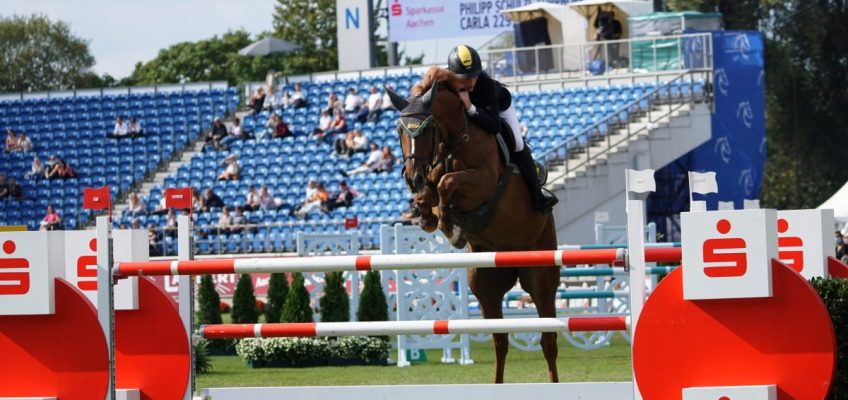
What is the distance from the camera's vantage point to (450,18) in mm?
27938

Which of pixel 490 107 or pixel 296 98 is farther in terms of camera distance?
pixel 296 98

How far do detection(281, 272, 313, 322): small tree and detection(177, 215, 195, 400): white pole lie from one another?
7079 millimetres

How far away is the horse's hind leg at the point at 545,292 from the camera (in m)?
7.32

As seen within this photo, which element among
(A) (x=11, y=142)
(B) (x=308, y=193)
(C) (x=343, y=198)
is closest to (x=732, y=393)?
(C) (x=343, y=198)

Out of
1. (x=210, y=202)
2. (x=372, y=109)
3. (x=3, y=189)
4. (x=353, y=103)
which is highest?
(x=353, y=103)

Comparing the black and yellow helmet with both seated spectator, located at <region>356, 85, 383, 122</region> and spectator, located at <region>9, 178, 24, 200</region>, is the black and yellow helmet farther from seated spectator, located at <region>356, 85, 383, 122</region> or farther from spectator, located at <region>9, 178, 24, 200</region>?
spectator, located at <region>9, 178, 24, 200</region>

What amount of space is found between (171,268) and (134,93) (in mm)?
22858

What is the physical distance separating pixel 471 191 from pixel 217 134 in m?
18.6

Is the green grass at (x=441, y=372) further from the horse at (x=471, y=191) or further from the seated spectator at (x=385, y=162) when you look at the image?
the seated spectator at (x=385, y=162)

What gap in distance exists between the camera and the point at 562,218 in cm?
2031

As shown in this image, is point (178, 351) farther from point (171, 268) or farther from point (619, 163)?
point (619, 163)

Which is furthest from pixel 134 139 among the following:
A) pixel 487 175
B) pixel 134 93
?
pixel 487 175

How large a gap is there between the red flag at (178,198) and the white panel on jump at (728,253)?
7.37ft

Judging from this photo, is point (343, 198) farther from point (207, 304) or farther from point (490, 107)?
point (490, 107)
